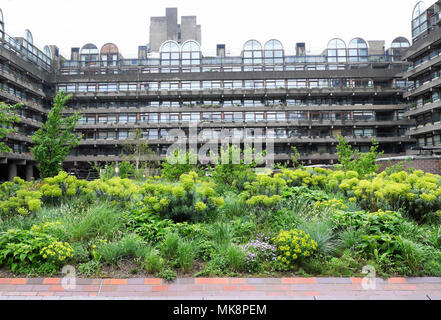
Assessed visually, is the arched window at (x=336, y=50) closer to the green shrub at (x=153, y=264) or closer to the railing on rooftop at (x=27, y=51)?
the railing on rooftop at (x=27, y=51)

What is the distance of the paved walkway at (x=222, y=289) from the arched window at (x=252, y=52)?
179 feet

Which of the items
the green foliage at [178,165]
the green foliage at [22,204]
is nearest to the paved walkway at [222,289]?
the green foliage at [22,204]

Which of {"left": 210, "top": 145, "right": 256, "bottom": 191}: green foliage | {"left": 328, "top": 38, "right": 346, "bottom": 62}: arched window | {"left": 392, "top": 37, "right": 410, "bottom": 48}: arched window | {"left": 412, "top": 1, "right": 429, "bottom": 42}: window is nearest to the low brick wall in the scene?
{"left": 210, "top": 145, "right": 256, "bottom": 191}: green foliage

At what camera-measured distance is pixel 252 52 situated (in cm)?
5609

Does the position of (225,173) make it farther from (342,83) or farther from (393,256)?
(342,83)

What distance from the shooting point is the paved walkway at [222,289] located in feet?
15.4

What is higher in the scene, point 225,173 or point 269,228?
point 225,173

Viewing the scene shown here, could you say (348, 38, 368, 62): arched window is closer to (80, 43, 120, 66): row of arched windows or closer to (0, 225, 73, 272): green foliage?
(80, 43, 120, 66): row of arched windows

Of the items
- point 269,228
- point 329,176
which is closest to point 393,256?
point 269,228

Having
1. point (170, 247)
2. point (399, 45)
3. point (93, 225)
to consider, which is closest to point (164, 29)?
point (399, 45)

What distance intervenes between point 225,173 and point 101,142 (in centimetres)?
4153

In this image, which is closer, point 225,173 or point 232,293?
point 232,293

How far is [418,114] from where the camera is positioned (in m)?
43.3
